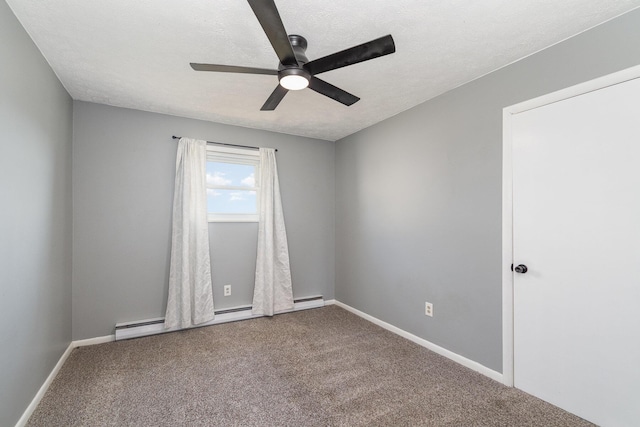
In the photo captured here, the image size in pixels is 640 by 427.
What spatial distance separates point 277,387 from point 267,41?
7.94 ft

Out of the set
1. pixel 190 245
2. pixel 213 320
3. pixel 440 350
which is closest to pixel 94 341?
pixel 213 320

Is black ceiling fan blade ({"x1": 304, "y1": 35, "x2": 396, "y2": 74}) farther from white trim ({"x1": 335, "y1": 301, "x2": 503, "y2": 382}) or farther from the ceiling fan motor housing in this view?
white trim ({"x1": 335, "y1": 301, "x2": 503, "y2": 382})

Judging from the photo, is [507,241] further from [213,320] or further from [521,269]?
[213,320]

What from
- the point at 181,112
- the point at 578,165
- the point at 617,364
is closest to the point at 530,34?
the point at 578,165

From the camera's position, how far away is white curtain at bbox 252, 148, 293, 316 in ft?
11.7

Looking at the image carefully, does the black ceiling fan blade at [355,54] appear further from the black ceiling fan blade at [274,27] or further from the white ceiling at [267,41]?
the white ceiling at [267,41]

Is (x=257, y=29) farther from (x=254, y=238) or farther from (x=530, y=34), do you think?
(x=254, y=238)

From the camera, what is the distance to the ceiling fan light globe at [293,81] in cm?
170

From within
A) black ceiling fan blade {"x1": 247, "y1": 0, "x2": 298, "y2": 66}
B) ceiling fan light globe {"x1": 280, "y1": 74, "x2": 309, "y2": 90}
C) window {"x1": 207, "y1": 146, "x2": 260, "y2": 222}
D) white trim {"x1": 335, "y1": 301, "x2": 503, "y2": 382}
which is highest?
black ceiling fan blade {"x1": 247, "y1": 0, "x2": 298, "y2": 66}

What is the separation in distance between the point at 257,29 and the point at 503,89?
72.7 inches

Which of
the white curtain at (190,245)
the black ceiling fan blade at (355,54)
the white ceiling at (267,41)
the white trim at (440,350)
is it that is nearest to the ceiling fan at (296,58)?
the black ceiling fan blade at (355,54)

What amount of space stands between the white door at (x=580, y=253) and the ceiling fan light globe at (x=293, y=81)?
1592mm

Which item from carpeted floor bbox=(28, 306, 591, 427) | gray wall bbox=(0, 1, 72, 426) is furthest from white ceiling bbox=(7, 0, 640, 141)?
carpeted floor bbox=(28, 306, 591, 427)

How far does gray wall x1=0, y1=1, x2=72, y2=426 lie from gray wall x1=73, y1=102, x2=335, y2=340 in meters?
0.30
